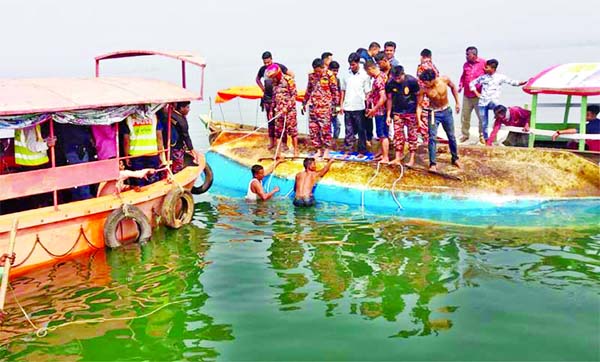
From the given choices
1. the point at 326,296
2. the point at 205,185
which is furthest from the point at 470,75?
the point at 326,296

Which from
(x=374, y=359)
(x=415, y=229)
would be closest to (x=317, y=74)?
(x=415, y=229)

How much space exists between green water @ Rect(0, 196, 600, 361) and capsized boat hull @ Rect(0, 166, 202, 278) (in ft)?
0.73

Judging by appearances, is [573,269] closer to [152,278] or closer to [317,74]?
[152,278]

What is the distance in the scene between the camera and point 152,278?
8008 millimetres

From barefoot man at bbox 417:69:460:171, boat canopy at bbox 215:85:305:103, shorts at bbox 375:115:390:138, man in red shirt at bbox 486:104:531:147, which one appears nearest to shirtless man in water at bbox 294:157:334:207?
shorts at bbox 375:115:390:138

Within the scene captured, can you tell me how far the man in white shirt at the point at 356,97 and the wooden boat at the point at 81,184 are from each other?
3497mm

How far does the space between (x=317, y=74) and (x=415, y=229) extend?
14.8 feet

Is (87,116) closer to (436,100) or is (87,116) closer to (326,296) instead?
(326,296)

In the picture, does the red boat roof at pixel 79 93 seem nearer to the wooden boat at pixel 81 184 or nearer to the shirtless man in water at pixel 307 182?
the wooden boat at pixel 81 184

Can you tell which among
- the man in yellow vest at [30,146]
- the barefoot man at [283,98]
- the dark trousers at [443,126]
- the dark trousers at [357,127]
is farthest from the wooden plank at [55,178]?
the dark trousers at [443,126]

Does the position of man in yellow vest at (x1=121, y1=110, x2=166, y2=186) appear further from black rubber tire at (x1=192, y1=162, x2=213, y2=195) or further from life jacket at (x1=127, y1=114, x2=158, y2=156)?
black rubber tire at (x1=192, y1=162, x2=213, y2=195)

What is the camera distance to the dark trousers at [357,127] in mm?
12852

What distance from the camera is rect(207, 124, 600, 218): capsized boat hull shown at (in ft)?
35.3

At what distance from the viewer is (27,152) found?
8.57 meters
